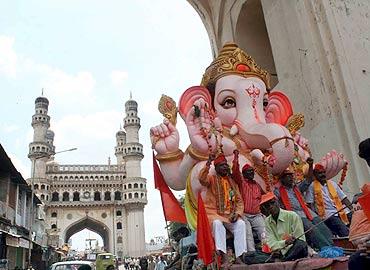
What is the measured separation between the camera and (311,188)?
4.29m

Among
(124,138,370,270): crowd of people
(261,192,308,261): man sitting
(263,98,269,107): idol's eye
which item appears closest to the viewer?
(261,192,308,261): man sitting

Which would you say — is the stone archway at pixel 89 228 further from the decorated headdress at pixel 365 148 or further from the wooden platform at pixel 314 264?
the decorated headdress at pixel 365 148

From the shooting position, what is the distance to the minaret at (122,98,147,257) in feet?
Result: 160

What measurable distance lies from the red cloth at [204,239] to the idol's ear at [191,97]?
145 cm

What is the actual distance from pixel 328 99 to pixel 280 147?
2735 millimetres

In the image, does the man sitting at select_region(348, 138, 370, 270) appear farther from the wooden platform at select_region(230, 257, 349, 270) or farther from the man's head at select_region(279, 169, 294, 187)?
the man's head at select_region(279, 169, 294, 187)

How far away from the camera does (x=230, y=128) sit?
4.62 meters

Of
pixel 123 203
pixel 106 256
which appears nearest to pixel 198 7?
pixel 106 256

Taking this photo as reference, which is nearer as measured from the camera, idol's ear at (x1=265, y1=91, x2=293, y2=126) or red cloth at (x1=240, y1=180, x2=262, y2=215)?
red cloth at (x1=240, y1=180, x2=262, y2=215)

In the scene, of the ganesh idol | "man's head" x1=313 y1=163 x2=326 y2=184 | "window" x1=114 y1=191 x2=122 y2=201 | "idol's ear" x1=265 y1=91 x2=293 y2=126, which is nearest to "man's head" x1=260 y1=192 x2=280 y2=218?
the ganesh idol

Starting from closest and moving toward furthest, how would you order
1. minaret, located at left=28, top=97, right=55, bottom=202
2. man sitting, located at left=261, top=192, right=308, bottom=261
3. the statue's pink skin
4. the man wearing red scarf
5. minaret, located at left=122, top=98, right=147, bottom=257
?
man sitting, located at left=261, top=192, right=308, bottom=261 < the man wearing red scarf < the statue's pink skin < minaret, located at left=28, top=97, right=55, bottom=202 < minaret, located at left=122, top=98, right=147, bottom=257

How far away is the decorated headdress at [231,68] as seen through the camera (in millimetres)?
4898

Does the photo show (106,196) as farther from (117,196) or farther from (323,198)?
(323,198)

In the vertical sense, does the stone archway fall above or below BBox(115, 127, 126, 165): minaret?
below
